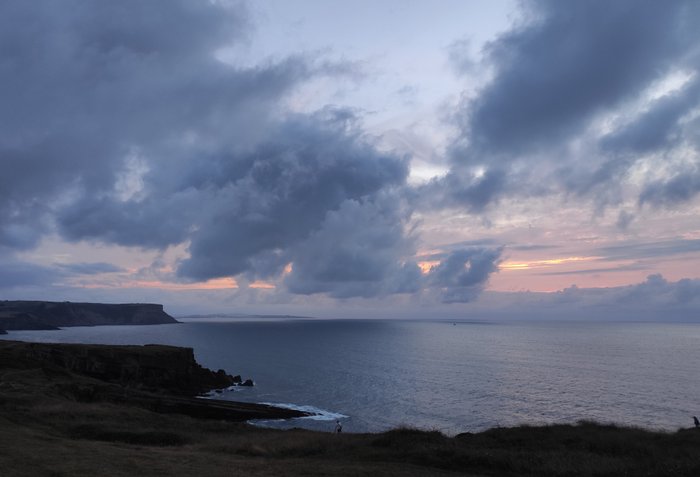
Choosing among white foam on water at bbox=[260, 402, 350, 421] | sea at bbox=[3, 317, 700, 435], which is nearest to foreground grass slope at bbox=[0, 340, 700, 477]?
sea at bbox=[3, 317, 700, 435]

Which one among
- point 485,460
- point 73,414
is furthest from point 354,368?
point 485,460

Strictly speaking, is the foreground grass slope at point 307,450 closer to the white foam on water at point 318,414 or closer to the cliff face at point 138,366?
the white foam on water at point 318,414

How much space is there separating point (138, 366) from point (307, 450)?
7048cm

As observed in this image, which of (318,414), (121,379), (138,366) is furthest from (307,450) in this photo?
(138,366)

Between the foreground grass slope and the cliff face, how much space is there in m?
46.7

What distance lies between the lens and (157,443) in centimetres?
3275

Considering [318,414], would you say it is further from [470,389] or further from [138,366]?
[138,366]

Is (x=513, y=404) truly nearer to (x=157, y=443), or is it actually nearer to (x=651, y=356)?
(x=157, y=443)

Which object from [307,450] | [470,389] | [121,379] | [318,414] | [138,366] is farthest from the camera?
[138,366]

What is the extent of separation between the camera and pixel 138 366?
89.0 m

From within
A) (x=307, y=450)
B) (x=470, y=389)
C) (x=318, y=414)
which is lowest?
(x=470, y=389)

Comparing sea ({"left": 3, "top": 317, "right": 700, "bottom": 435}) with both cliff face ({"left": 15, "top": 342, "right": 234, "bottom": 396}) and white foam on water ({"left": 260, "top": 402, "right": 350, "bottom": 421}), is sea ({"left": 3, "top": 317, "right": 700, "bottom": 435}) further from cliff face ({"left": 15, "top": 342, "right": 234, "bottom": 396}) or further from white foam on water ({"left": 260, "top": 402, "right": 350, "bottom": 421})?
cliff face ({"left": 15, "top": 342, "right": 234, "bottom": 396})

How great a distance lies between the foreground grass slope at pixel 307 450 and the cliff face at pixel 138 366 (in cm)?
4670

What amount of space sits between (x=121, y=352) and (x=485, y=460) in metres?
81.3
